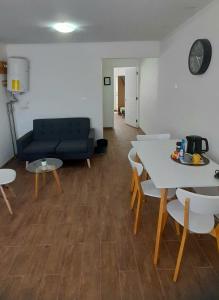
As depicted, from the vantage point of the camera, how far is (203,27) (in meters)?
2.77

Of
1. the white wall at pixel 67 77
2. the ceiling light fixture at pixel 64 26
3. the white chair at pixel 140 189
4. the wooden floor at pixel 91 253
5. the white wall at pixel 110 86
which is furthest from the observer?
the white wall at pixel 110 86

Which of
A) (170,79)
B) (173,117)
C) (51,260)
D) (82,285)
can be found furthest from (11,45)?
(82,285)

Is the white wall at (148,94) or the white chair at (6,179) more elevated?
the white wall at (148,94)

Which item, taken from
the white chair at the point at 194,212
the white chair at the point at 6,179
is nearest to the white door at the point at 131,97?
the white chair at the point at 6,179

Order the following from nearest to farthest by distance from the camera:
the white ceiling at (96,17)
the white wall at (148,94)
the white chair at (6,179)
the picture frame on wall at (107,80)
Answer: the white ceiling at (96,17) → the white chair at (6,179) → the white wall at (148,94) → the picture frame on wall at (107,80)

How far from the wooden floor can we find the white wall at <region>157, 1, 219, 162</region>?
1166mm

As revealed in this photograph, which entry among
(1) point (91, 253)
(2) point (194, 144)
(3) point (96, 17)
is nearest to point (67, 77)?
(3) point (96, 17)

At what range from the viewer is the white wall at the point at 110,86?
7465 mm

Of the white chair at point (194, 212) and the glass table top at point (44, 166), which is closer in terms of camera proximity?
the white chair at point (194, 212)

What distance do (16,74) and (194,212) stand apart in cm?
412

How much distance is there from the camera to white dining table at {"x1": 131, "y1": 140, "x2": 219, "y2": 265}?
73.5 inches

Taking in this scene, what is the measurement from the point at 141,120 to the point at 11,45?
4176 mm

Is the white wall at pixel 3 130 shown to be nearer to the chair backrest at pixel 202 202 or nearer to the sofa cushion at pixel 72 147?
the sofa cushion at pixel 72 147

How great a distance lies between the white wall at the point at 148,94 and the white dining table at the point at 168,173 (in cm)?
296
